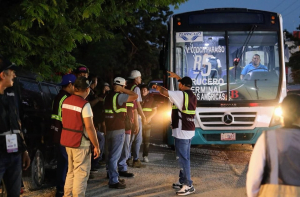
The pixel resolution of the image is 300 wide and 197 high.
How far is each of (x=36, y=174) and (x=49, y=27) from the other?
7.89 feet

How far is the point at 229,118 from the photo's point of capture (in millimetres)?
10102

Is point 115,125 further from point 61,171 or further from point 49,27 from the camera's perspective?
point 49,27

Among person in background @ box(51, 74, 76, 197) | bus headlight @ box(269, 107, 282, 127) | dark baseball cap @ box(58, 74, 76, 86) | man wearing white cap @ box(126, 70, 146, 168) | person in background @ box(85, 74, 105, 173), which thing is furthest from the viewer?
bus headlight @ box(269, 107, 282, 127)

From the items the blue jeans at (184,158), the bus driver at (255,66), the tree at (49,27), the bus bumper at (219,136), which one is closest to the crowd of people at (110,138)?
the blue jeans at (184,158)

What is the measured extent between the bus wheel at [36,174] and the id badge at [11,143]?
97.5 inches

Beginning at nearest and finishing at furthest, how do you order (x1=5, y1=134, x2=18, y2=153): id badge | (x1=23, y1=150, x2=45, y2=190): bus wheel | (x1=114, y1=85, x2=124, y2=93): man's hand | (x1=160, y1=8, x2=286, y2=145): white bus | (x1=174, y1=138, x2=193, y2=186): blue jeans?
(x1=5, y1=134, x2=18, y2=153): id badge < (x1=23, y1=150, x2=45, y2=190): bus wheel < (x1=174, y1=138, x2=193, y2=186): blue jeans < (x1=114, y1=85, x2=124, y2=93): man's hand < (x1=160, y1=8, x2=286, y2=145): white bus

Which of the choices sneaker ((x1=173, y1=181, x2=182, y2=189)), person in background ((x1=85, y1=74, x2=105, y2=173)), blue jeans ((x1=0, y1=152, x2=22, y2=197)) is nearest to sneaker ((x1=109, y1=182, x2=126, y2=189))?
sneaker ((x1=173, y1=181, x2=182, y2=189))

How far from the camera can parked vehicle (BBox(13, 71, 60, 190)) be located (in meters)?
6.48

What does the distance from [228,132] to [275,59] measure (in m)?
2.00

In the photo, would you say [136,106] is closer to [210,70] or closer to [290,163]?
[210,70]

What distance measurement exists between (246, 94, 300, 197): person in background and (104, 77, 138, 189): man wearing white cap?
4460mm

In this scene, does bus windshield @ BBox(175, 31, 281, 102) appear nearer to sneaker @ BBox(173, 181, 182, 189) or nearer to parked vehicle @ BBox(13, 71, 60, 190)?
sneaker @ BBox(173, 181, 182, 189)

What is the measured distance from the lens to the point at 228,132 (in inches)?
397

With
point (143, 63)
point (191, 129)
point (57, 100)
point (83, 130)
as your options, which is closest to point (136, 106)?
point (191, 129)
